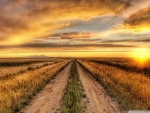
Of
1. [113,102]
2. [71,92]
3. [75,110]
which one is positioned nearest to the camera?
[75,110]

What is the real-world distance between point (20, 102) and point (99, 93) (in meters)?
6.51

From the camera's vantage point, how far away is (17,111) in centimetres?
1186

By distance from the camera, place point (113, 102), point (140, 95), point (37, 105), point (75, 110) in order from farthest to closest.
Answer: point (140, 95) < point (113, 102) < point (37, 105) < point (75, 110)

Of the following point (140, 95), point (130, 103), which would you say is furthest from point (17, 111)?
point (140, 95)

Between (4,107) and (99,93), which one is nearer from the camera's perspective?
(4,107)

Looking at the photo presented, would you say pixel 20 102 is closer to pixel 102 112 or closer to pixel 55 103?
pixel 55 103

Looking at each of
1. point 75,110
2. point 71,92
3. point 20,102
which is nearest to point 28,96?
point 20,102

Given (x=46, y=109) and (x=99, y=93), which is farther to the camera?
(x=99, y=93)

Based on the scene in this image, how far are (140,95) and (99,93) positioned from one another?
3323mm

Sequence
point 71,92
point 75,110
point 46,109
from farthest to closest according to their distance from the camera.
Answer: point 71,92 → point 46,109 → point 75,110

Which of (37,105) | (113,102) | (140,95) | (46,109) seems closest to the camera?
(46,109)

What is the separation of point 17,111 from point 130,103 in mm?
6883

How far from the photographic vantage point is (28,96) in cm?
1536

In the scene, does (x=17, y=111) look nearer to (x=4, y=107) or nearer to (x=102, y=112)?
(x=4, y=107)
